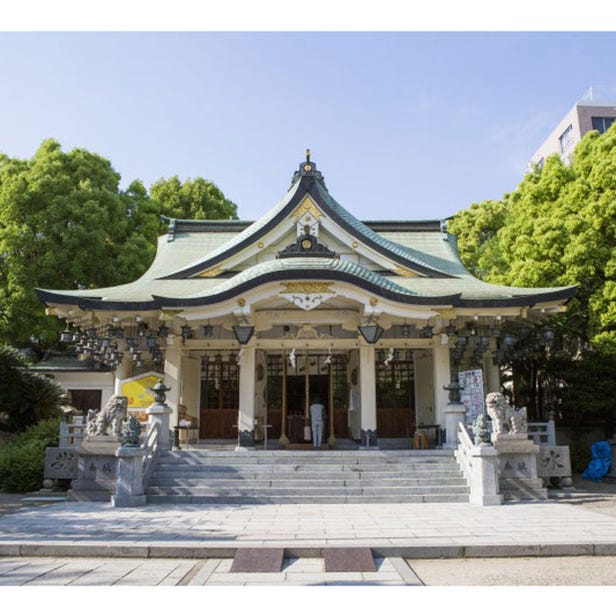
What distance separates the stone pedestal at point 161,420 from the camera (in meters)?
12.8

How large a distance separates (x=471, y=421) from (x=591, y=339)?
578 centimetres

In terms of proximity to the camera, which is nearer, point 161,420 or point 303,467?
point 303,467

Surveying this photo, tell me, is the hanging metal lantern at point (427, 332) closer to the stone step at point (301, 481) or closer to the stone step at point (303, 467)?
the stone step at point (303, 467)

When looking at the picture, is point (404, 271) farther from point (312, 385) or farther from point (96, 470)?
point (96, 470)

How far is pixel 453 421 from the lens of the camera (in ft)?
43.7

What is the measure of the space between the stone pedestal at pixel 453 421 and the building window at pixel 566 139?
108ft

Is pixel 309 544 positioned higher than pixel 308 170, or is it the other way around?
pixel 308 170

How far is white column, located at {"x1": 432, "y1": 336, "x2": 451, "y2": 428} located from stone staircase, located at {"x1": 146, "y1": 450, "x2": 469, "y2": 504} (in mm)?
2259

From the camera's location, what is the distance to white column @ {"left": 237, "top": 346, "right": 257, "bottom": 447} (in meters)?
14.4

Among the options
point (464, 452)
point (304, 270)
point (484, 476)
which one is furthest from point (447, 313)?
point (484, 476)

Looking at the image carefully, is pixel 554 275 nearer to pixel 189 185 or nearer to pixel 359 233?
pixel 359 233

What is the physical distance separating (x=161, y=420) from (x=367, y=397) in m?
5.63

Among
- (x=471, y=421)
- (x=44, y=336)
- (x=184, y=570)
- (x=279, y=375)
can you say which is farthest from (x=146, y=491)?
(x=44, y=336)

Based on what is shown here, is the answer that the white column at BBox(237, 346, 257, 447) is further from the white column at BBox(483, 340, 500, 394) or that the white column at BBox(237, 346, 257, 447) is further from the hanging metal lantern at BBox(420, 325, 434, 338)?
the white column at BBox(483, 340, 500, 394)
